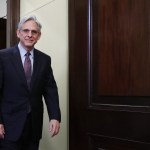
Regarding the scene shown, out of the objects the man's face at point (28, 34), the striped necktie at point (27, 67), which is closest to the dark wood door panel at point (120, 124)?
the striped necktie at point (27, 67)

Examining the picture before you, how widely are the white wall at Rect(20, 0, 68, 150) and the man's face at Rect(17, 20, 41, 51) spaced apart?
0.25 metres

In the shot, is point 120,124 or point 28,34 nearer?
point 120,124

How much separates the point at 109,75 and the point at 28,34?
485 millimetres

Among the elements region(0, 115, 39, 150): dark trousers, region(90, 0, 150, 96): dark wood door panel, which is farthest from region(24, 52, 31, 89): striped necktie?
region(90, 0, 150, 96): dark wood door panel

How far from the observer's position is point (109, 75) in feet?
4.56

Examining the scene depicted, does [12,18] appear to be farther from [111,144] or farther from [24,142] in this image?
[111,144]

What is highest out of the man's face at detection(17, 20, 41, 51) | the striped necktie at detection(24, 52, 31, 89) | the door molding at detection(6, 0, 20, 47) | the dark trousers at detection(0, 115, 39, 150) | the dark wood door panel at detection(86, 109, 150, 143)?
the door molding at detection(6, 0, 20, 47)

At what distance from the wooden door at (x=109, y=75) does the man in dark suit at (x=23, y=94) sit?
173 mm

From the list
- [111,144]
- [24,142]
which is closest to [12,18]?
[24,142]

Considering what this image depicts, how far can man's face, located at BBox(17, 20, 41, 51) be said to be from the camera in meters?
1.58

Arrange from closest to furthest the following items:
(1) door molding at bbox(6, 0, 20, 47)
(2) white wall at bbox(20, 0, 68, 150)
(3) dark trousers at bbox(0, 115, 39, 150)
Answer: (3) dark trousers at bbox(0, 115, 39, 150) → (2) white wall at bbox(20, 0, 68, 150) → (1) door molding at bbox(6, 0, 20, 47)

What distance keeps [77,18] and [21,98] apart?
51 cm

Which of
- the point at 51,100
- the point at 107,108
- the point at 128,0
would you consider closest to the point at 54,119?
the point at 51,100

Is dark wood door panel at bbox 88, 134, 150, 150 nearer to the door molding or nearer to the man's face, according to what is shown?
the man's face
